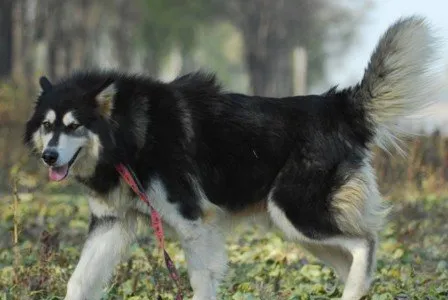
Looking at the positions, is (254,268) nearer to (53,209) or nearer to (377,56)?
(377,56)

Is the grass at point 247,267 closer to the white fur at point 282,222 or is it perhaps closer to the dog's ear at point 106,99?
the white fur at point 282,222

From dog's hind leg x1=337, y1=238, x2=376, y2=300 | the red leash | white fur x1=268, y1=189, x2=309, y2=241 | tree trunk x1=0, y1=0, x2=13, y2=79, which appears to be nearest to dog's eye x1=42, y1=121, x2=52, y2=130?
the red leash

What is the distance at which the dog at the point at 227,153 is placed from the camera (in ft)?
22.6

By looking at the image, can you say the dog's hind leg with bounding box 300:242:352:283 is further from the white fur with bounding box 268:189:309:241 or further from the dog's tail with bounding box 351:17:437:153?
the dog's tail with bounding box 351:17:437:153

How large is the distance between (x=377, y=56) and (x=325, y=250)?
1.64 meters

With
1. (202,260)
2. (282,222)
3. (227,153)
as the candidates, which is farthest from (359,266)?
(227,153)

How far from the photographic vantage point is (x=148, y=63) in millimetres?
57750

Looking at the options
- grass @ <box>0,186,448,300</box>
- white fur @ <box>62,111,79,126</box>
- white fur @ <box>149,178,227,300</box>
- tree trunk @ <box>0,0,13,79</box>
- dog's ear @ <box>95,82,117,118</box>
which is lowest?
tree trunk @ <box>0,0,13,79</box>

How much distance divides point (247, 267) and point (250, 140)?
8.01 ft

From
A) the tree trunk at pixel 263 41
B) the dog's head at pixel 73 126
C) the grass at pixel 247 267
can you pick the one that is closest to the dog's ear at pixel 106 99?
the dog's head at pixel 73 126

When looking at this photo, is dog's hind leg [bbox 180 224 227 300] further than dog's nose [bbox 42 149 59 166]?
Yes

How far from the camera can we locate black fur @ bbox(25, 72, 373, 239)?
7043 mm

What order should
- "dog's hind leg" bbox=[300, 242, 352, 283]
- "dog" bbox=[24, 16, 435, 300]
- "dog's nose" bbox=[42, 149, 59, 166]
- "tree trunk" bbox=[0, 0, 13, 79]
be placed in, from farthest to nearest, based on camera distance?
"tree trunk" bbox=[0, 0, 13, 79] < "dog's hind leg" bbox=[300, 242, 352, 283] < "dog" bbox=[24, 16, 435, 300] < "dog's nose" bbox=[42, 149, 59, 166]

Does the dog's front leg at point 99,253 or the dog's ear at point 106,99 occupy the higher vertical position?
the dog's ear at point 106,99
